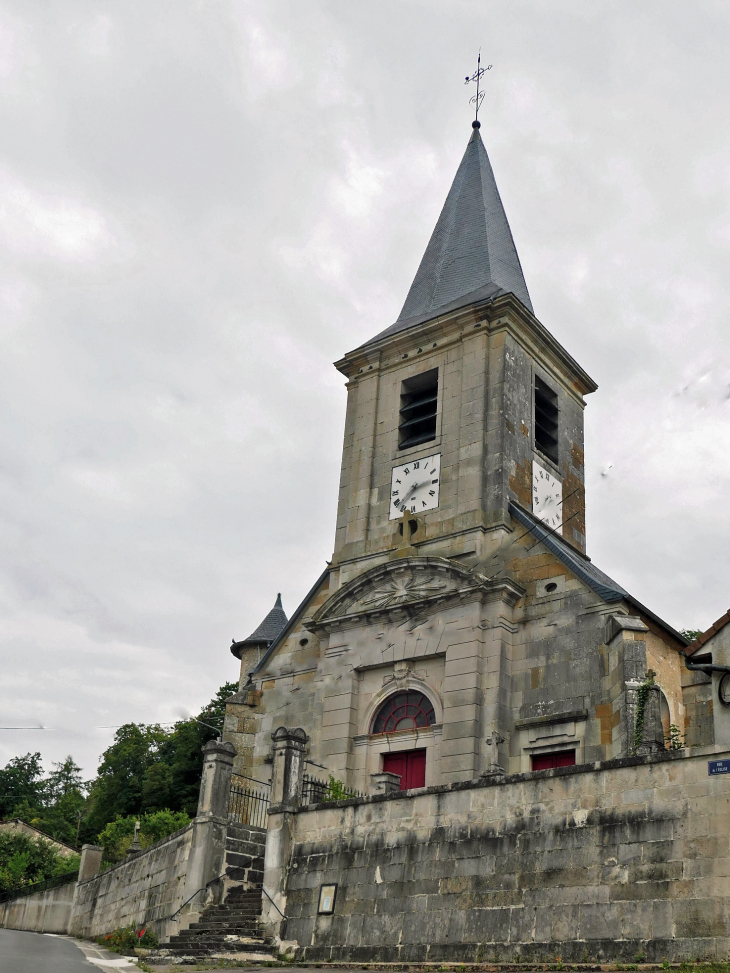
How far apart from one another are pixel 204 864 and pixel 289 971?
13.9 ft

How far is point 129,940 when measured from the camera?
63.2 ft

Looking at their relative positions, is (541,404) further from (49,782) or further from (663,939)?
(49,782)

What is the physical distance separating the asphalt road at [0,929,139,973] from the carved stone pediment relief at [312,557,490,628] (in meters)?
8.09

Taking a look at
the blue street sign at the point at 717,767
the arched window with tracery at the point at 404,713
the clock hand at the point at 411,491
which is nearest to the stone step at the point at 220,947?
the arched window with tracery at the point at 404,713

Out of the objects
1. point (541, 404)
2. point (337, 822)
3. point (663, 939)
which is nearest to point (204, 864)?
point (337, 822)

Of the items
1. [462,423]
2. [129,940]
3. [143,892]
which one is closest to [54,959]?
[129,940]

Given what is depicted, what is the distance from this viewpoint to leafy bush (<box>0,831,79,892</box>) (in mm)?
A: 38844

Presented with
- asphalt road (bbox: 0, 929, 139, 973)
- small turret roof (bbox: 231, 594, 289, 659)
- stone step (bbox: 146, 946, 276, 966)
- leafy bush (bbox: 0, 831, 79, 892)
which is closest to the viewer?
asphalt road (bbox: 0, 929, 139, 973)

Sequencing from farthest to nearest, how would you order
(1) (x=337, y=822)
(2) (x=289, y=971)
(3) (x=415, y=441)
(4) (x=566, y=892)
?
(3) (x=415, y=441)
(1) (x=337, y=822)
(2) (x=289, y=971)
(4) (x=566, y=892)

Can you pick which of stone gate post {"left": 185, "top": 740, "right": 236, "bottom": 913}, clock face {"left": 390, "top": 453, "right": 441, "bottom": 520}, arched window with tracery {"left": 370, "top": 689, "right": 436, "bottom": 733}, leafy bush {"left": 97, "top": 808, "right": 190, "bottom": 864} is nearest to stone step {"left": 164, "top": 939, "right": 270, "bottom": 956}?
stone gate post {"left": 185, "top": 740, "right": 236, "bottom": 913}

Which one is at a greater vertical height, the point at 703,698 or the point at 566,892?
the point at 703,698

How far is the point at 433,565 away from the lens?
22.1m

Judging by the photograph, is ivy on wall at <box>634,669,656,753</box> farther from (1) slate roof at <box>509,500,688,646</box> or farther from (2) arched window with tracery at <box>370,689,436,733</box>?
(2) arched window with tracery at <box>370,689,436,733</box>

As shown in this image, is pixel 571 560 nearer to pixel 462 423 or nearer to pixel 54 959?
pixel 462 423
